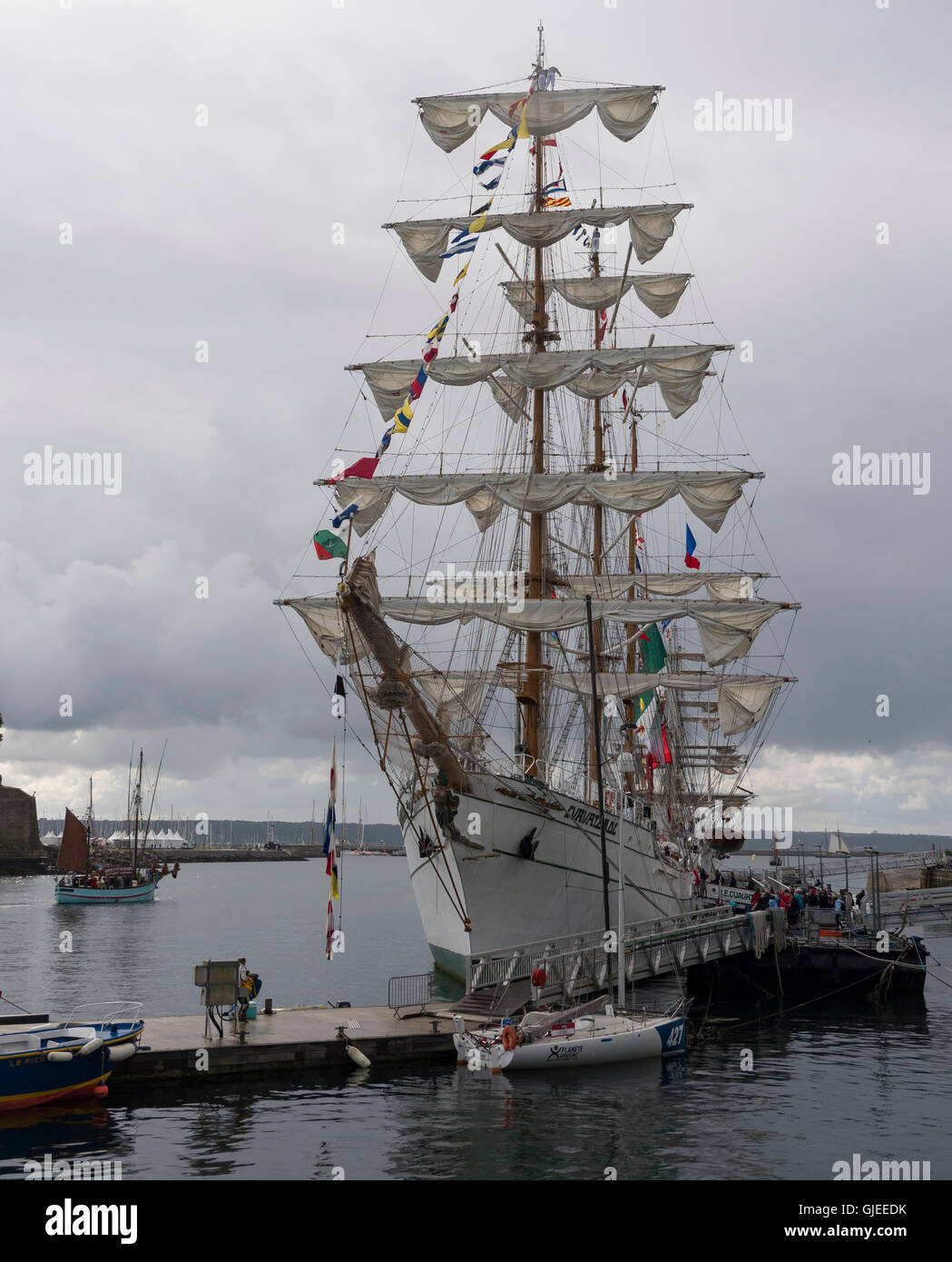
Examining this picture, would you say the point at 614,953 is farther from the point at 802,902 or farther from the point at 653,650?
the point at 802,902

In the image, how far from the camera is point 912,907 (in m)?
61.1

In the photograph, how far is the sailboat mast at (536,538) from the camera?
142ft

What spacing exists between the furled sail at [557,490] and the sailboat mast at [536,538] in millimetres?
1208

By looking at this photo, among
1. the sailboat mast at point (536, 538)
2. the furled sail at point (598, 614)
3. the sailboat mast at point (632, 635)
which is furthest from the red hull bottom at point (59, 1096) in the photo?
the sailboat mast at point (632, 635)

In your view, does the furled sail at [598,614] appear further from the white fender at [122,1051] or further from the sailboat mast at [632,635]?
the white fender at [122,1051]

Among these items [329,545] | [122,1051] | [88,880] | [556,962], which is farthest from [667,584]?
[88,880]

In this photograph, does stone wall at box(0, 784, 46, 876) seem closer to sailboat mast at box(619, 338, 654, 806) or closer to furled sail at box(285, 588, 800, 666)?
sailboat mast at box(619, 338, 654, 806)

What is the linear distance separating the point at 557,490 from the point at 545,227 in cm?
1070

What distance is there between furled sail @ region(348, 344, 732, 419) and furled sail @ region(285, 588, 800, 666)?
897cm

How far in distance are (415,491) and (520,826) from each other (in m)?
15.4
